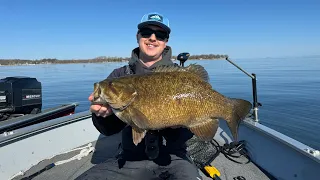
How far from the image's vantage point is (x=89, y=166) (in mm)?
5133

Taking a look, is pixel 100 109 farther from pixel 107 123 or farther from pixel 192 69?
pixel 192 69

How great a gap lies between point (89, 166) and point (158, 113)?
3012 millimetres

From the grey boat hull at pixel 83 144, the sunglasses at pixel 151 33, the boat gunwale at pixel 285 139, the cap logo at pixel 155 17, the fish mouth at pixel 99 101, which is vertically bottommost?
the grey boat hull at pixel 83 144

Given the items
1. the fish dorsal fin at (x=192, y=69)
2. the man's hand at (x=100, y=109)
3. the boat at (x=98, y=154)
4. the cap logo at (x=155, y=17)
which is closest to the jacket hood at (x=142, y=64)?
the cap logo at (x=155, y=17)

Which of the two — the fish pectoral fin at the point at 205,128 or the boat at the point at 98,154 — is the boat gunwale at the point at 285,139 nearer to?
the boat at the point at 98,154

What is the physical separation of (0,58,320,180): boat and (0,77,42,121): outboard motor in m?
1.83

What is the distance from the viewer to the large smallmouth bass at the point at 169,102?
2.75 metres

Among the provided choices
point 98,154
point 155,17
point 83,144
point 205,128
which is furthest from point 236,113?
point 83,144

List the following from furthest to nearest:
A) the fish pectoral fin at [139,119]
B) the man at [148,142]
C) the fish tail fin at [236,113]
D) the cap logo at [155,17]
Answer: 1. the cap logo at [155,17]
2. the man at [148,142]
3. the fish tail fin at [236,113]
4. the fish pectoral fin at [139,119]

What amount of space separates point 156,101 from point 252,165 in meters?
2.97

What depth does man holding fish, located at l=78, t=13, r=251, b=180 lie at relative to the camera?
2.77 m

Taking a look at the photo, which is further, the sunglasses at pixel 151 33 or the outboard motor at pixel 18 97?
the outboard motor at pixel 18 97

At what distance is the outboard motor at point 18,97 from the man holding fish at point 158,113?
4343mm

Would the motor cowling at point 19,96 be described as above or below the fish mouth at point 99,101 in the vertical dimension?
below
